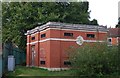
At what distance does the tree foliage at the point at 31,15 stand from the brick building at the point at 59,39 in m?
6.28

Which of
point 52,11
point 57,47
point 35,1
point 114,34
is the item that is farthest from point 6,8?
point 114,34

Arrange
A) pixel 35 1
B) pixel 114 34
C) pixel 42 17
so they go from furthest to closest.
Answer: pixel 114 34
pixel 35 1
pixel 42 17

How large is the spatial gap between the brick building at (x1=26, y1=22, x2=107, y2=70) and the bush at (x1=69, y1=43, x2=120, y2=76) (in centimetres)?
428

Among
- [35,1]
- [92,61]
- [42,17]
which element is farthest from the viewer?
[35,1]

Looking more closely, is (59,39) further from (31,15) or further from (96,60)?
(31,15)

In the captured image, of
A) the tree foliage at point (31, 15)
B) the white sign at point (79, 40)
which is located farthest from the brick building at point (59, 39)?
the tree foliage at point (31, 15)

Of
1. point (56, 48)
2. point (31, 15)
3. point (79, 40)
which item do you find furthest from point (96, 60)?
point (31, 15)

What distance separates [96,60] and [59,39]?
280 inches

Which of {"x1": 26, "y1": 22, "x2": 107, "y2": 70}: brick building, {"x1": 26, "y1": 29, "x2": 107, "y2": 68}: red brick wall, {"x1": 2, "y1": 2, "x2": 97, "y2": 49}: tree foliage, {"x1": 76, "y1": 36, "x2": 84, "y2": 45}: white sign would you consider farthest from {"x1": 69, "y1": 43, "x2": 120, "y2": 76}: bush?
{"x1": 2, "y1": 2, "x2": 97, "y2": 49}: tree foliage

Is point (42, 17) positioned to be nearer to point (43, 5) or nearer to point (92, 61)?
point (43, 5)

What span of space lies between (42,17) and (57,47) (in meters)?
8.90

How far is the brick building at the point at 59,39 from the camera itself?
25172 millimetres

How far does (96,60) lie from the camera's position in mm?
18906

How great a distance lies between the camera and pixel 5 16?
37.6m
